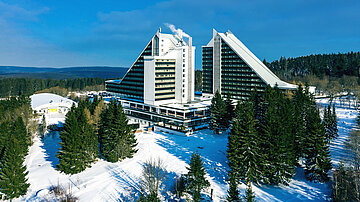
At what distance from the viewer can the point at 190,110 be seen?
7088 cm

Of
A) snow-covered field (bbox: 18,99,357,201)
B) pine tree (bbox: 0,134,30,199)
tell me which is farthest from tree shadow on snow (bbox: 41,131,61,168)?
pine tree (bbox: 0,134,30,199)

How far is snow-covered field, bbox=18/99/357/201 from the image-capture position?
37.4 m

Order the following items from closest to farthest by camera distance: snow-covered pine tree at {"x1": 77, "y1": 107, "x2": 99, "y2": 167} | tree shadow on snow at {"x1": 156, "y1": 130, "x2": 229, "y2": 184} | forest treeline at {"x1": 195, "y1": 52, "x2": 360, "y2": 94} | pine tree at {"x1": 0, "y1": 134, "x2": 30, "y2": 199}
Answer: pine tree at {"x1": 0, "y1": 134, "x2": 30, "y2": 199}, tree shadow on snow at {"x1": 156, "y1": 130, "x2": 229, "y2": 184}, snow-covered pine tree at {"x1": 77, "y1": 107, "x2": 99, "y2": 167}, forest treeline at {"x1": 195, "y1": 52, "x2": 360, "y2": 94}

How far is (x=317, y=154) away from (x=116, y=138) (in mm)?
33521

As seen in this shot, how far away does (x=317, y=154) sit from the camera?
131 feet

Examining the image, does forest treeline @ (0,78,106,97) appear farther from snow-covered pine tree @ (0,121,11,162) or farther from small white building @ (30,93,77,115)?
snow-covered pine tree @ (0,121,11,162)

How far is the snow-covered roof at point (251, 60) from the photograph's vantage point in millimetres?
84625

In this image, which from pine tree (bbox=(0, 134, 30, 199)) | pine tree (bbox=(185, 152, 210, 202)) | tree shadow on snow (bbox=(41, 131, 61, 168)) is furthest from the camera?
tree shadow on snow (bbox=(41, 131, 61, 168))

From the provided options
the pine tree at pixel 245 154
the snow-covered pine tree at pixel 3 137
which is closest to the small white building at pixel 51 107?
the snow-covered pine tree at pixel 3 137

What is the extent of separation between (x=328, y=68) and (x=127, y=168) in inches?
5628

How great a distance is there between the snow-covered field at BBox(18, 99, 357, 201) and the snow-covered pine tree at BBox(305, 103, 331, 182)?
147cm

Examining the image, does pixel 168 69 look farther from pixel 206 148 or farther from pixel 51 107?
pixel 51 107

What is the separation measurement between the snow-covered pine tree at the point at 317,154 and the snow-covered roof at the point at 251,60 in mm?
41363

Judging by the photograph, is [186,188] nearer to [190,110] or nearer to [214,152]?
[214,152]
